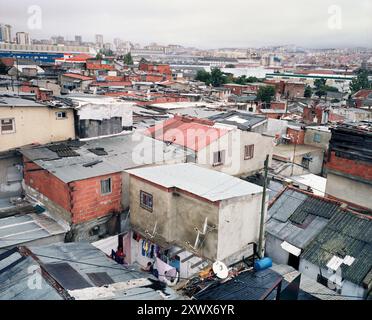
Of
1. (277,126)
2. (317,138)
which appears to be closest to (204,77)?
(277,126)

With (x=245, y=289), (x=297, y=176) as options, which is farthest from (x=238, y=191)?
(x=297, y=176)

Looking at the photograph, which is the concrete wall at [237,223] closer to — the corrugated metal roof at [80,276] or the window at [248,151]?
the corrugated metal roof at [80,276]

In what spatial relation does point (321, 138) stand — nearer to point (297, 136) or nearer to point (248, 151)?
point (297, 136)

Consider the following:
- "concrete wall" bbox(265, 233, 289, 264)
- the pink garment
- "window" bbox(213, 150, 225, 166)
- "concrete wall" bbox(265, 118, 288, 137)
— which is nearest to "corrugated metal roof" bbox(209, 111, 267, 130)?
"window" bbox(213, 150, 225, 166)

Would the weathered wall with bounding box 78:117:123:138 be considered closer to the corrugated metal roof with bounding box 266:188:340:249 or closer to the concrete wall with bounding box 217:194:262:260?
the corrugated metal roof with bounding box 266:188:340:249

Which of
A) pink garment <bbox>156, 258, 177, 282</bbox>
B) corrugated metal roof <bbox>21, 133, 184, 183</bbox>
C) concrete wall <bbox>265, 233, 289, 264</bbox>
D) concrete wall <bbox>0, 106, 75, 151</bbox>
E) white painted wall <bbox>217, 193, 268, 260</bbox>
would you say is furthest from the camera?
concrete wall <bbox>0, 106, 75, 151</bbox>

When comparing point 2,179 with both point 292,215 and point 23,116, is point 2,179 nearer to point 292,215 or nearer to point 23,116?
point 23,116
